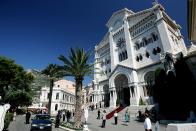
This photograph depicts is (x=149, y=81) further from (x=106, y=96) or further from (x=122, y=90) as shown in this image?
(x=106, y=96)

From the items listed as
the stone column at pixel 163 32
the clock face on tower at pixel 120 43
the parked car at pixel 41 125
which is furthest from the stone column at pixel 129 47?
the parked car at pixel 41 125

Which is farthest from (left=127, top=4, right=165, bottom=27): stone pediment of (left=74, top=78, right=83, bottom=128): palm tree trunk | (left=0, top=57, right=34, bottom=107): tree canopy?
(left=0, top=57, right=34, bottom=107): tree canopy

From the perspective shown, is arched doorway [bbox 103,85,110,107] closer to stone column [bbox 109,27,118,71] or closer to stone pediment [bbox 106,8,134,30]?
stone column [bbox 109,27,118,71]

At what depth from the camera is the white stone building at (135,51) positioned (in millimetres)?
32719

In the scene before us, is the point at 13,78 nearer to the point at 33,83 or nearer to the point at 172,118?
the point at 33,83

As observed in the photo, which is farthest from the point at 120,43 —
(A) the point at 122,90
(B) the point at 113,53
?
(A) the point at 122,90

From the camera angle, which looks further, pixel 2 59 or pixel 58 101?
pixel 58 101

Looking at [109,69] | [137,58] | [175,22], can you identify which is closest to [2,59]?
[109,69]

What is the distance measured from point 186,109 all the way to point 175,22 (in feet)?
86.2

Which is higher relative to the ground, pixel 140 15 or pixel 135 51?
pixel 140 15

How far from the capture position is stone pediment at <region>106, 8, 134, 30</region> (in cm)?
4206

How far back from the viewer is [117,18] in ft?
147

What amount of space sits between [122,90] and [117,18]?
60.1 feet

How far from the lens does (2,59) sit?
38.2m
